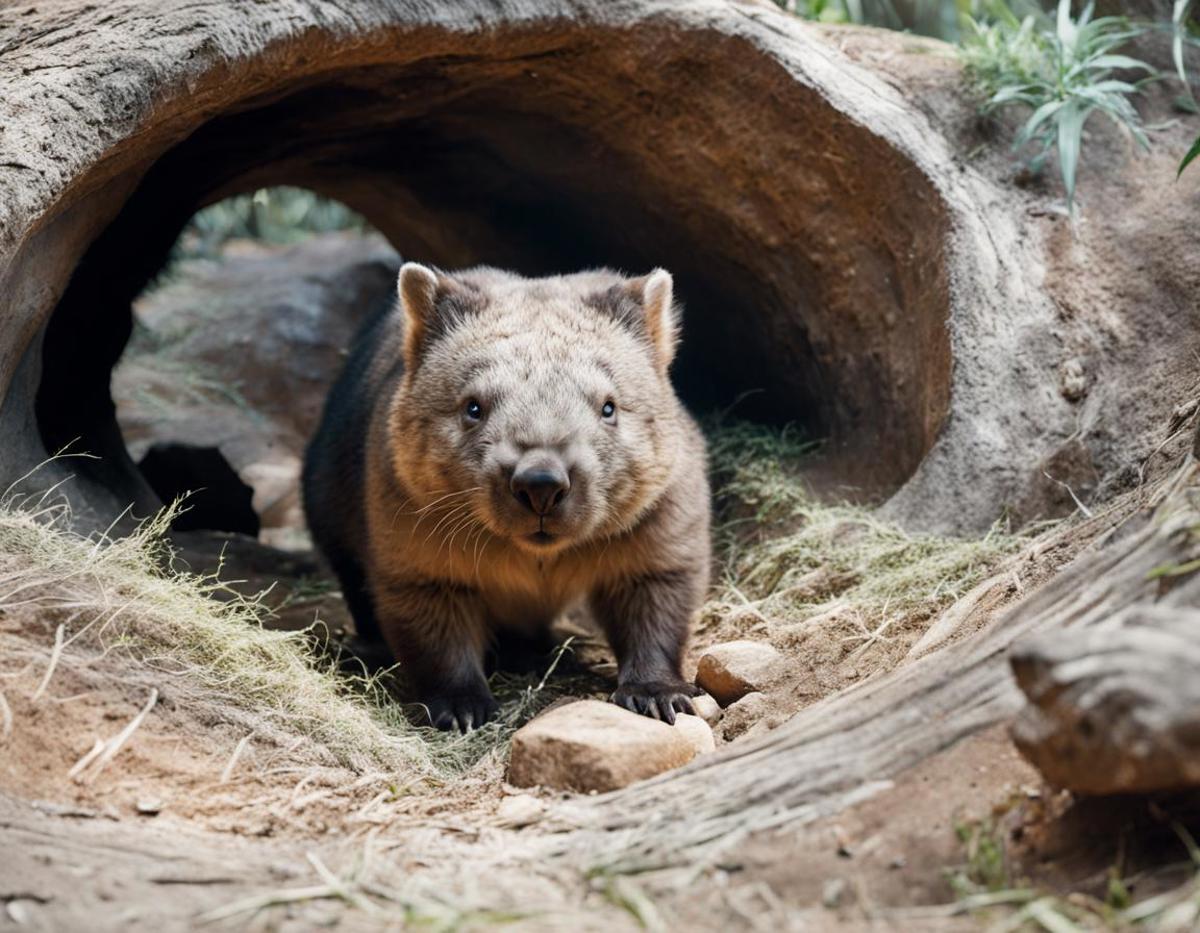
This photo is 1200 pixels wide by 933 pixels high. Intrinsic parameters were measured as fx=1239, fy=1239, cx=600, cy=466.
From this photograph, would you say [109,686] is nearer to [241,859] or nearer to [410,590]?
[241,859]

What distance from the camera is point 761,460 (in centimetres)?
697

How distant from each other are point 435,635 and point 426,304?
4.58 feet

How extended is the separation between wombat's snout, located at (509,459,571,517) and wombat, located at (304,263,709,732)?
23mm

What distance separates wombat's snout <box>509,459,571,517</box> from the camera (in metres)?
4.30

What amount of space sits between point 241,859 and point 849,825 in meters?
1.45

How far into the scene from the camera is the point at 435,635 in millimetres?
5262

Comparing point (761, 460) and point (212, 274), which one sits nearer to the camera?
→ point (761, 460)

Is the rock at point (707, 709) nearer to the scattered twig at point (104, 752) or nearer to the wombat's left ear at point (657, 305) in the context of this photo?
the wombat's left ear at point (657, 305)

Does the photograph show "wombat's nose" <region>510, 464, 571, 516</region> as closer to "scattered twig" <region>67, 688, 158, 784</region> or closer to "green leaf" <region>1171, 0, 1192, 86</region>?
"scattered twig" <region>67, 688, 158, 784</region>

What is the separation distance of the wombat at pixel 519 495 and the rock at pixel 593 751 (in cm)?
70

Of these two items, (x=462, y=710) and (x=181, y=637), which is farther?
(x=462, y=710)

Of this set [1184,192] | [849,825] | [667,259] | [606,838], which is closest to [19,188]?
[606,838]

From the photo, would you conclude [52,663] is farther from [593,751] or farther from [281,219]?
[281,219]

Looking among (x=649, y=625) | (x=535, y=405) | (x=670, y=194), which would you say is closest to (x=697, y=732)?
(x=649, y=625)
